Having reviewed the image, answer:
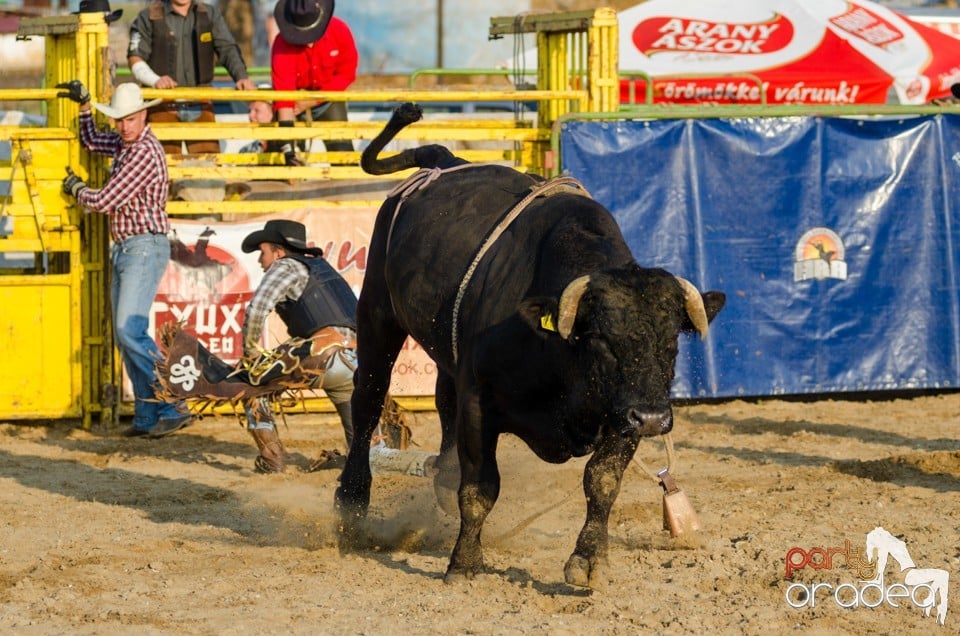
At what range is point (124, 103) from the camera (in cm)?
917

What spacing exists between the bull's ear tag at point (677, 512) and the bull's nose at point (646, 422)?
4.48ft


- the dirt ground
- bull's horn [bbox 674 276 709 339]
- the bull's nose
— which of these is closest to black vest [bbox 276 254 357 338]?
the dirt ground

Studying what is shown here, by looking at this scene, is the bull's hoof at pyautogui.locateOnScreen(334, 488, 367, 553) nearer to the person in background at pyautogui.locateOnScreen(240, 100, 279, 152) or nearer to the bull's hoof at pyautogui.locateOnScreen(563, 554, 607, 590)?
the bull's hoof at pyautogui.locateOnScreen(563, 554, 607, 590)

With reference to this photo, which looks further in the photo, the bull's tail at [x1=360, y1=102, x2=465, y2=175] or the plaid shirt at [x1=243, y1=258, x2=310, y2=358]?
the plaid shirt at [x1=243, y1=258, x2=310, y2=358]

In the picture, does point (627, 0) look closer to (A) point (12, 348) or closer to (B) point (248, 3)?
(B) point (248, 3)

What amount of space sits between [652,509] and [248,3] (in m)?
24.4

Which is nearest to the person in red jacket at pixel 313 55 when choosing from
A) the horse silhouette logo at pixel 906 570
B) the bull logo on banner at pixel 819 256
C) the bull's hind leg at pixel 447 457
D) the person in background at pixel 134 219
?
the person in background at pixel 134 219

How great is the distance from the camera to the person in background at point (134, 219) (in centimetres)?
923

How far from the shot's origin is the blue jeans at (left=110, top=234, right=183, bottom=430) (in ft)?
30.3

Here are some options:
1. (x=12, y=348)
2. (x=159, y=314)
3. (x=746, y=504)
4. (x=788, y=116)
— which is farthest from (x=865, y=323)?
(x=12, y=348)

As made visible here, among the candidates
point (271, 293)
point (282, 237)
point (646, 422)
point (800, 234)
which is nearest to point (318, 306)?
point (271, 293)

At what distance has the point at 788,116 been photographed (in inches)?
410

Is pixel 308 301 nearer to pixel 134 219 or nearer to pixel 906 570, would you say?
pixel 134 219

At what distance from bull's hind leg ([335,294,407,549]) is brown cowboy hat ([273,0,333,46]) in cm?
416
